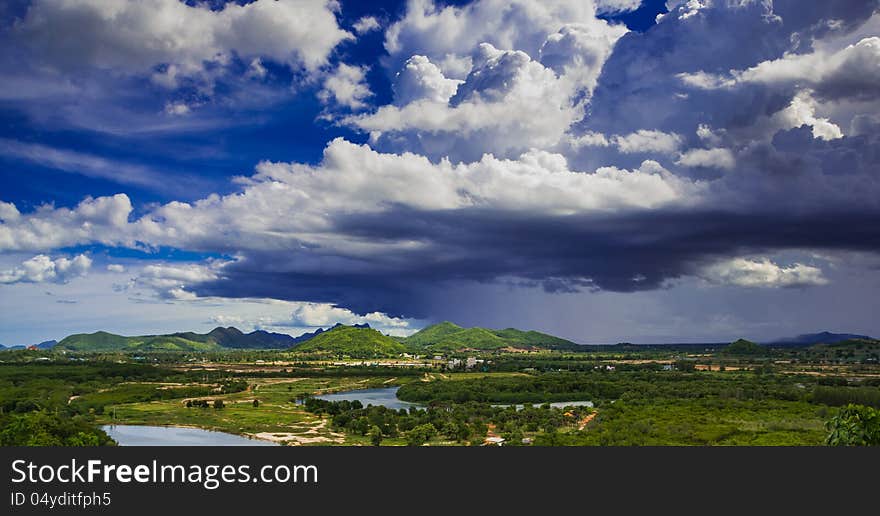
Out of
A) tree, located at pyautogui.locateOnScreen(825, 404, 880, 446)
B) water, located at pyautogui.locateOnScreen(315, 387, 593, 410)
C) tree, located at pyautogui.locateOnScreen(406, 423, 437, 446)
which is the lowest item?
water, located at pyautogui.locateOnScreen(315, 387, 593, 410)

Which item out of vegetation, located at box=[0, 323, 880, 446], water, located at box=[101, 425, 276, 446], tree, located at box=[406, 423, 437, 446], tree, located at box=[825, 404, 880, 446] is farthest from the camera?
water, located at box=[101, 425, 276, 446]

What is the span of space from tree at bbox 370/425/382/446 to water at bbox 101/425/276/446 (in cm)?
1209

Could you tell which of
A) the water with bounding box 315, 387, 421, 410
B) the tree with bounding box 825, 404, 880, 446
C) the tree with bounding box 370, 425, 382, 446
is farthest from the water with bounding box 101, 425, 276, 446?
the tree with bounding box 825, 404, 880, 446

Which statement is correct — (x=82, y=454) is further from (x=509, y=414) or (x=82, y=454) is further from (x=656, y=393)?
(x=656, y=393)

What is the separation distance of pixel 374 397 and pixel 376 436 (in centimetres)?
6222

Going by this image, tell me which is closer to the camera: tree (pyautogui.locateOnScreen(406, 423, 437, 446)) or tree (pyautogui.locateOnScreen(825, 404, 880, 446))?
tree (pyautogui.locateOnScreen(825, 404, 880, 446))

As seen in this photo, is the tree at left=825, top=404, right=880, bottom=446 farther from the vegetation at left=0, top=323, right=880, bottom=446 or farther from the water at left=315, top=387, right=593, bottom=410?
the water at left=315, top=387, right=593, bottom=410

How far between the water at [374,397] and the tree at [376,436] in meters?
37.4

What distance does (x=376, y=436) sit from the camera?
76.2 m

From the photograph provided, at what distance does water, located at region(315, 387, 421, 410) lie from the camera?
122688 mm

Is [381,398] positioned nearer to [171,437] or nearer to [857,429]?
[171,437]

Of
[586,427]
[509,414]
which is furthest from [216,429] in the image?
[586,427]

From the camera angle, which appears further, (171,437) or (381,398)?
(381,398)

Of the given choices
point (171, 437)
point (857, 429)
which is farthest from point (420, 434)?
point (857, 429)
